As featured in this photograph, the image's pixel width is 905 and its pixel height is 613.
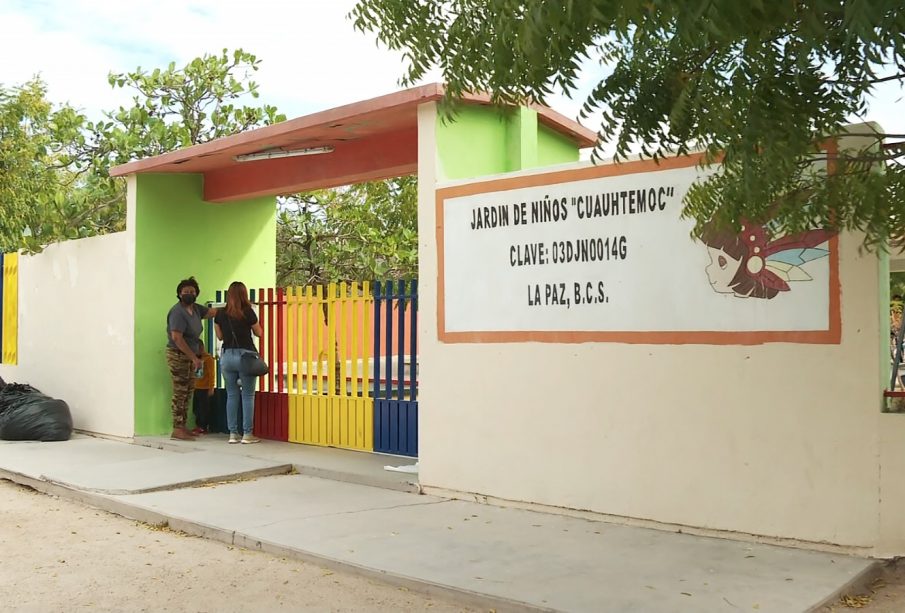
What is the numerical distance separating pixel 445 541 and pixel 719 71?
150 inches

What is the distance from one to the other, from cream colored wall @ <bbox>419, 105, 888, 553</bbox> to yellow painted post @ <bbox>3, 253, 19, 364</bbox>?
8.68 meters

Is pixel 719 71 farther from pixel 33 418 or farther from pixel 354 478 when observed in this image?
pixel 33 418

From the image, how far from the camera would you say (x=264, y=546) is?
6055 mm

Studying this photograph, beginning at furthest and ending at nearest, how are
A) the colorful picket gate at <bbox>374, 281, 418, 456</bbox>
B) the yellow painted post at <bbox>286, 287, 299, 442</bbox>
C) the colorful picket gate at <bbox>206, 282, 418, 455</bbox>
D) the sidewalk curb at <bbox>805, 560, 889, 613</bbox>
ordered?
1. the yellow painted post at <bbox>286, 287, 299, 442</bbox>
2. the colorful picket gate at <bbox>206, 282, 418, 455</bbox>
3. the colorful picket gate at <bbox>374, 281, 418, 456</bbox>
4. the sidewalk curb at <bbox>805, 560, 889, 613</bbox>

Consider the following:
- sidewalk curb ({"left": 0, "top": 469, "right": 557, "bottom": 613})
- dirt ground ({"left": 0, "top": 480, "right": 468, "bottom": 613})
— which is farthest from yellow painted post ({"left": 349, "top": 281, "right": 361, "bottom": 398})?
dirt ground ({"left": 0, "top": 480, "right": 468, "bottom": 613})

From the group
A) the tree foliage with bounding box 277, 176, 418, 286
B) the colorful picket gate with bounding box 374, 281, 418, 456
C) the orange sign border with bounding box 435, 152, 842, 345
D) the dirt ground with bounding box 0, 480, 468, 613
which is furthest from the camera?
the tree foliage with bounding box 277, 176, 418, 286

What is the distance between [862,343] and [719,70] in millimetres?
2830

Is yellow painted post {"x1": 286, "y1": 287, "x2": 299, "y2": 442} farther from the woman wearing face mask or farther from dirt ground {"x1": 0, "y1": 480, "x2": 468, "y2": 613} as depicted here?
dirt ground {"x1": 0, "y1": 480, "x2": 468, "y2": 613}

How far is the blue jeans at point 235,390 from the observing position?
393 inches

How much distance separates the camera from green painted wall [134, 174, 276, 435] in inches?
431

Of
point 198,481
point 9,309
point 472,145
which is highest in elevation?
point 472,145

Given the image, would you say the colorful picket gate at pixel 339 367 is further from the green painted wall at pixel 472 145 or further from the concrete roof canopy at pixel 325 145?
the green painted wall at pixel 472 145

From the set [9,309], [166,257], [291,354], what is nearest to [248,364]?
[291,354]

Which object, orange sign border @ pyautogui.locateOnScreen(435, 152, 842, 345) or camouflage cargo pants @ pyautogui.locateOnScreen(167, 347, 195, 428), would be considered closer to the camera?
orange sign border @ pyautogui.locateOnScreen(435, 152, 842, 345)
